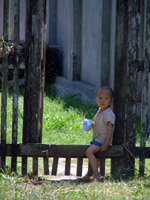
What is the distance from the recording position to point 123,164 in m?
4.75

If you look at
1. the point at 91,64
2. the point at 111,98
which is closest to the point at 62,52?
the point at 91,64

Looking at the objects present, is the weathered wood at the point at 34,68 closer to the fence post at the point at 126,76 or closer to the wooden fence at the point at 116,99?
the wooden fence at the point at 116,99

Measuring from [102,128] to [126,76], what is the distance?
638 mm

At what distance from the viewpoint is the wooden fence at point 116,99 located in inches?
179

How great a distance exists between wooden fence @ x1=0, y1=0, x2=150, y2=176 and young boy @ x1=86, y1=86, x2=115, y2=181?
78mm

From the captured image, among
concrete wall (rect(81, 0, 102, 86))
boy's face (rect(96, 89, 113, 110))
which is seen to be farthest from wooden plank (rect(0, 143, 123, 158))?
concrete wall (rect(81, 0, 102, 86))

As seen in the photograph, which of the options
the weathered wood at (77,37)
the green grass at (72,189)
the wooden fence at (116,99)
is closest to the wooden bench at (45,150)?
the wooden fence at (116,99)

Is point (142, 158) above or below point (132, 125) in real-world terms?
below

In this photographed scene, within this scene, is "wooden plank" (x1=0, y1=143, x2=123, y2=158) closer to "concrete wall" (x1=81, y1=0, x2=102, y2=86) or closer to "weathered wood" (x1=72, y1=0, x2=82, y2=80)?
"concrete wall" (x1=81, y1=0, x2=102, y2=86)

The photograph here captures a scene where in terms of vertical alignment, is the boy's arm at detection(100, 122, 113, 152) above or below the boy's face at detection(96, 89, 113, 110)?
below

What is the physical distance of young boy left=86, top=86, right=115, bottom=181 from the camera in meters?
4.66

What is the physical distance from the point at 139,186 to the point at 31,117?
1.33 metres

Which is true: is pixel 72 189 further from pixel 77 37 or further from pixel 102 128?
pixel 77 37

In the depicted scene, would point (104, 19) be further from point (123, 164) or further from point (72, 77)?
point (123, 164)
